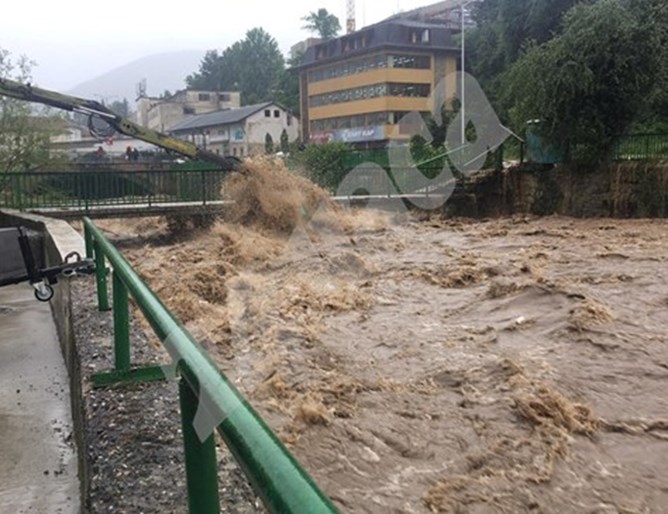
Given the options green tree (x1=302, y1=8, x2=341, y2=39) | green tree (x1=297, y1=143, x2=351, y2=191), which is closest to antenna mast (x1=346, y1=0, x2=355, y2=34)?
green tree (x1=302, y1=8, x2=341, y2=39)

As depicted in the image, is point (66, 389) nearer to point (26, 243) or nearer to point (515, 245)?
point (26, 243)

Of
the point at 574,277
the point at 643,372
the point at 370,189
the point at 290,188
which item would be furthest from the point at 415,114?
the point at 643,372

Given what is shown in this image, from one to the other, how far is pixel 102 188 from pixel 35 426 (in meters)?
13.8

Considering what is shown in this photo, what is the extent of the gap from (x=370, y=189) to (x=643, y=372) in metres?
16.1

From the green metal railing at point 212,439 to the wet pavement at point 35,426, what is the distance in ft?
4.36

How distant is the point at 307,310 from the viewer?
906 cm

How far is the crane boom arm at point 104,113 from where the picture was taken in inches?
551

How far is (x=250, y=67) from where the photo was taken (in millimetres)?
84750

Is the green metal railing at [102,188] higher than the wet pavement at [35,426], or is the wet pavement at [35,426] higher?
the green metal railing at [102,188]

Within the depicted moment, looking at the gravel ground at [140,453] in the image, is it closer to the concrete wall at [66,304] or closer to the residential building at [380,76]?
the concrete wall at [66,304]

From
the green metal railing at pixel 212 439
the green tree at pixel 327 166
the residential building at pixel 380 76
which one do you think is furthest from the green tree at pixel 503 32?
the green metal railing at pixel 212 439

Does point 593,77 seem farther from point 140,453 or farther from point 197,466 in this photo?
point 197,466

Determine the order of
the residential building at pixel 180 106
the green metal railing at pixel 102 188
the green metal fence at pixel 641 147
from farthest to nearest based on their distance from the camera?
the residential building at pixel 180 106 → the green metal fence at pixel 641 147 → the green metal railing at pixel 102 188

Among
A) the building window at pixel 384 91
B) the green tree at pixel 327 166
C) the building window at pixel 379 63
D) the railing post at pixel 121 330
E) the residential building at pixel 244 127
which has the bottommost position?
the railing post at pixel 121 330
